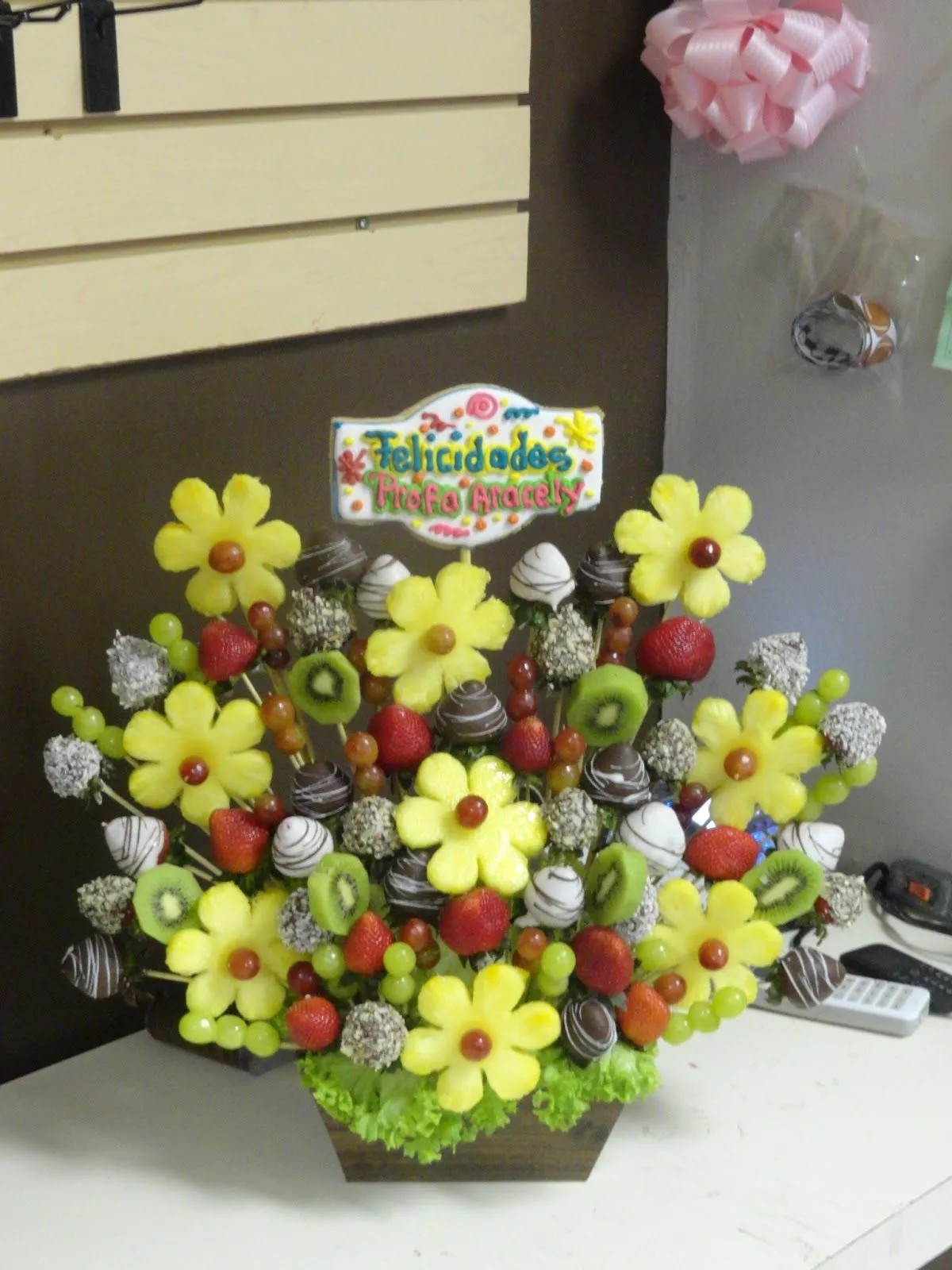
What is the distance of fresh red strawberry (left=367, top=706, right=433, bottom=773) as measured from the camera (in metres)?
1.05

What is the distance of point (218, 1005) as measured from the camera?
1.06 m

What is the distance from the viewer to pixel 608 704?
41.5 inches

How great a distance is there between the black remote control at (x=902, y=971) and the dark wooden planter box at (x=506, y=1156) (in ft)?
1.25

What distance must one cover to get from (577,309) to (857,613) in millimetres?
418

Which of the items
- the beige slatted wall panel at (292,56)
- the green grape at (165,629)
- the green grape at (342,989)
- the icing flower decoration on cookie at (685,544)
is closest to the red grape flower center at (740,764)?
the icing flower decoration on cookie at (685,544)

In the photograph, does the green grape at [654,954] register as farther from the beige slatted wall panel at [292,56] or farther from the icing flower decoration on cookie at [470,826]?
the beige slatted wall panel at [292,56]

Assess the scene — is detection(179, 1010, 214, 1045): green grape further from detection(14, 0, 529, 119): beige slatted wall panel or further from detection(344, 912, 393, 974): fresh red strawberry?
detection(14, 0, 529, 119): beige slatted wall panel

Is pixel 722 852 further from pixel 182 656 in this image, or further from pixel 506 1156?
pixel 182 656

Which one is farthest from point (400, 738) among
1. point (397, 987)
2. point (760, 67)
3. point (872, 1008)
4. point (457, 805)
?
point (760, 67)

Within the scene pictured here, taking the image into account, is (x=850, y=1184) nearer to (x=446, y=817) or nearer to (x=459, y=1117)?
(x=459, y=1117)

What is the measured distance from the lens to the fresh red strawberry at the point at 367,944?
1.01 m

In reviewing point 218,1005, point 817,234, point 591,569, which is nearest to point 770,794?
point 591,569

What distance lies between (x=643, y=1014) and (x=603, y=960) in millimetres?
58

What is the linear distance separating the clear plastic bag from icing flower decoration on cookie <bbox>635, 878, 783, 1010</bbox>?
24.1 inches
